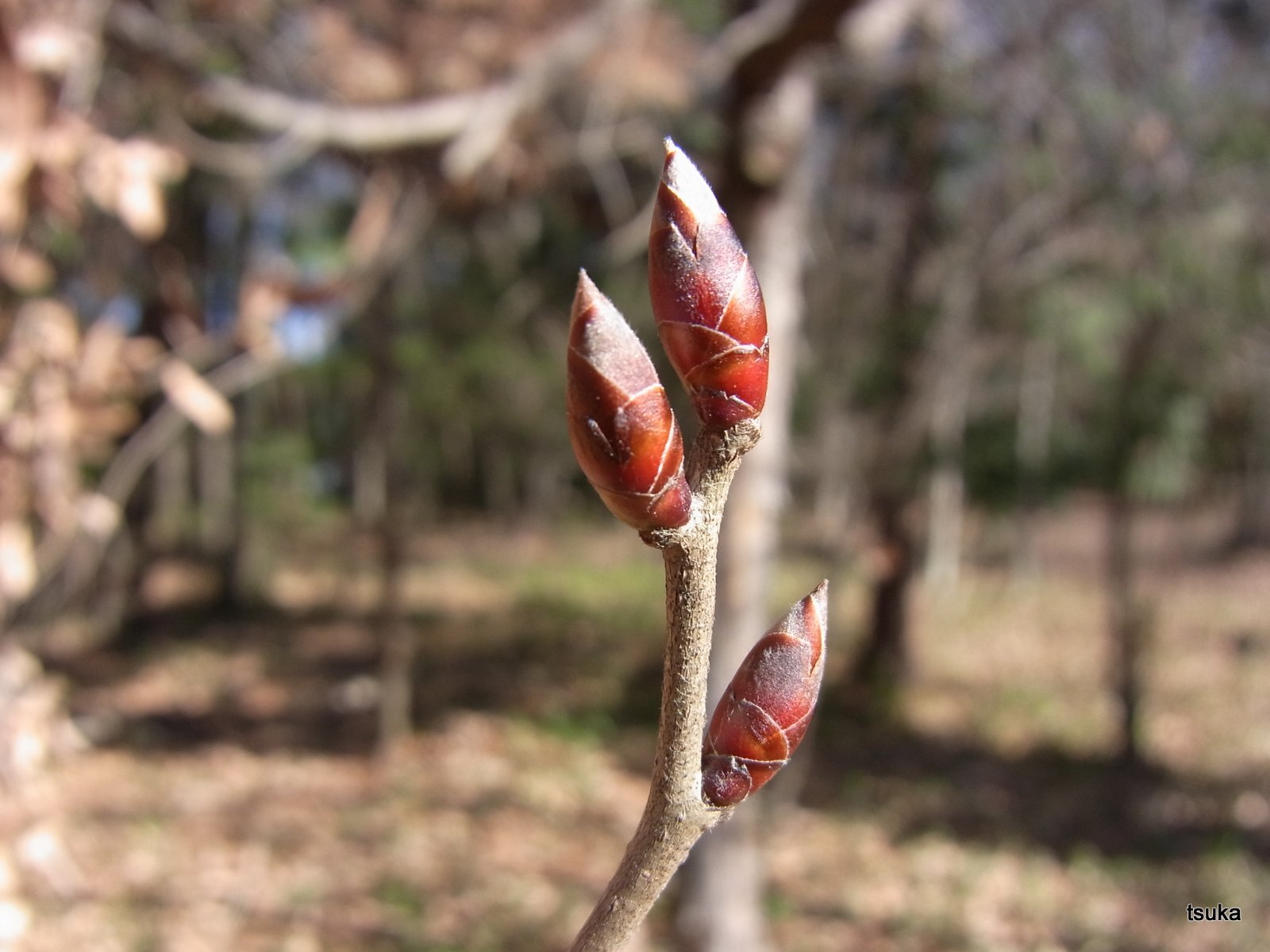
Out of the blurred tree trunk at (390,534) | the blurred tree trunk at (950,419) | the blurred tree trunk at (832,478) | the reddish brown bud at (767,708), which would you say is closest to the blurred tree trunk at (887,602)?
the blurred tree trunk at (832,478)

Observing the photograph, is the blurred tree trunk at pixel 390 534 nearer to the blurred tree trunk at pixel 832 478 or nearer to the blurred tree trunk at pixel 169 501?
the blurred tree trunk at pixel 832 478

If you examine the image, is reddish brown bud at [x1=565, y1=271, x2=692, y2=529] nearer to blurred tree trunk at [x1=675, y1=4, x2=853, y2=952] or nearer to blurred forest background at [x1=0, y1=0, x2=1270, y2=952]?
blurred forest background at [x1=0, y1=0, x2=1270, y2=952]

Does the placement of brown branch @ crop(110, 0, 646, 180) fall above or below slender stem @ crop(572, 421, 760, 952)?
above

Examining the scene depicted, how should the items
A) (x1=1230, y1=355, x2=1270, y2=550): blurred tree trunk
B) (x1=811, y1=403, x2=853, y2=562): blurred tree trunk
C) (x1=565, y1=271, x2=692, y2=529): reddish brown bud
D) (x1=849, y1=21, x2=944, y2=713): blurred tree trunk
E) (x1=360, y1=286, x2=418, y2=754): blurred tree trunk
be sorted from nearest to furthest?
1. (x1=565, y1=271, x2=692, y2=529): reddish brown bud
2. (x1=360, y1=286, x2=418, y2=754): blurred tree trunk
3. (x1=849, y1=21, x2=944, y2=713): blurred tree trunk
4. (x1=811, y1=403, x2=853, y2=562): blurred tree trunk
5. (x1=1230, y1=355, x2=1270, y2=550): blurred tree trunk

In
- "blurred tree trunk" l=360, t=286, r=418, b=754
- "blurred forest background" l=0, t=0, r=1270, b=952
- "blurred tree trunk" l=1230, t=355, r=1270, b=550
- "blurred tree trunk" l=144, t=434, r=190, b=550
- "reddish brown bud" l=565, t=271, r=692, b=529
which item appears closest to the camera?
"reddish brown bud" l=565, t=271, r=692, b=529

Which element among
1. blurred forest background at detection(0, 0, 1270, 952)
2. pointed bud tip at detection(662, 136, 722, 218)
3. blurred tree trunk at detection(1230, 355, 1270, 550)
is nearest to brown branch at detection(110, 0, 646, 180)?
blurred forest background at detection(0, 0, 1270, 952)

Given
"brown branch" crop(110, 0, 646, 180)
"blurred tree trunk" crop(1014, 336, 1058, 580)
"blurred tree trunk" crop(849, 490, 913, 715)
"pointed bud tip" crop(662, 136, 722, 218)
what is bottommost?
"blurred tree trunk" crop(849, 490, 913, 715)

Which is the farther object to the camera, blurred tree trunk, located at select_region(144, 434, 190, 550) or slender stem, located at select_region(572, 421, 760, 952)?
blurred tree trunk, located at select_region(144, 434, 190, 550)
